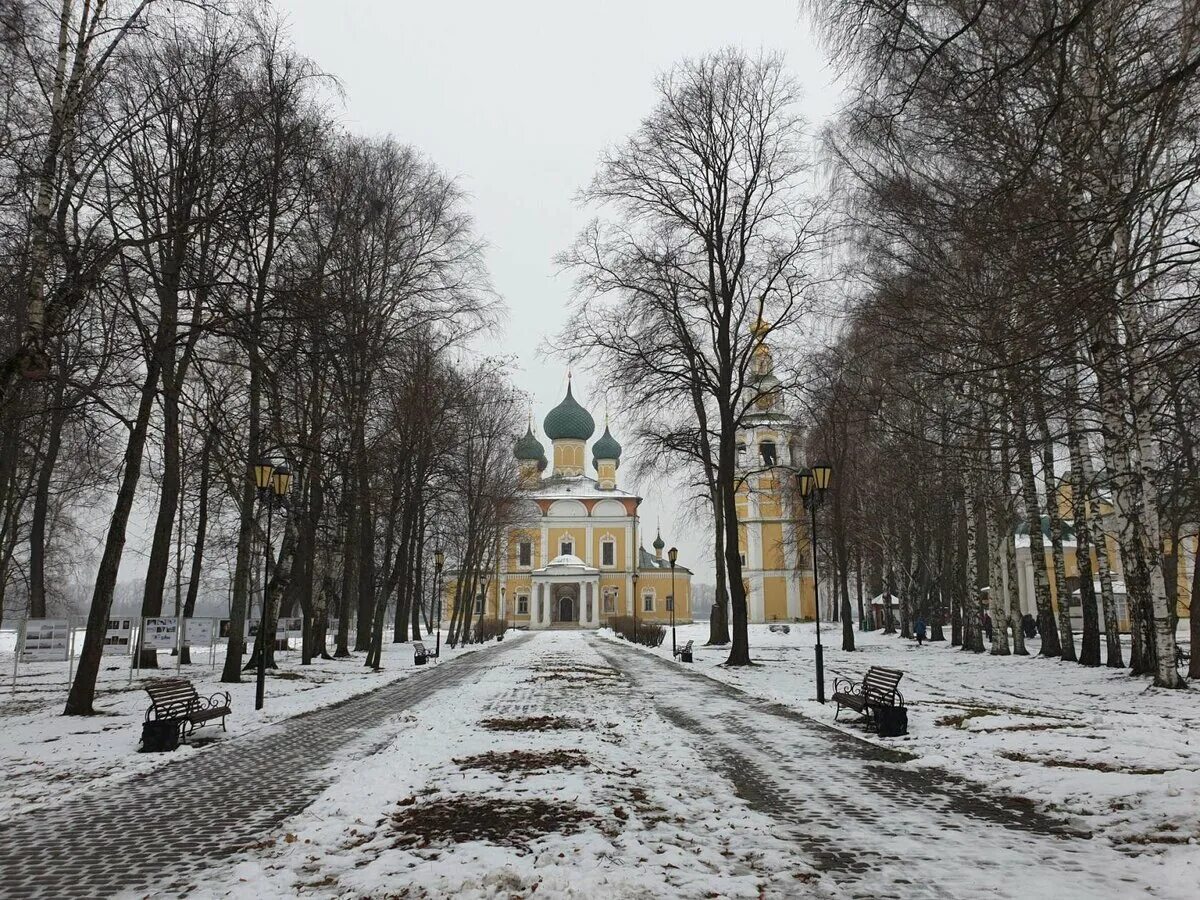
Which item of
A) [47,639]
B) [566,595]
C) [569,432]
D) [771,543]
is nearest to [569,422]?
[569,432]

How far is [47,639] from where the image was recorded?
14.9 metres

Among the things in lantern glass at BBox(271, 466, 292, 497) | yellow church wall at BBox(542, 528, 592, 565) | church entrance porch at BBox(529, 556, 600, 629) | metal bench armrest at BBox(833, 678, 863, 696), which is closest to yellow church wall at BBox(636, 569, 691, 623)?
church entrance porch at BBox(529, 556, 600, 629)

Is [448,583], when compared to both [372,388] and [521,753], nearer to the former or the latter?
[372,388]

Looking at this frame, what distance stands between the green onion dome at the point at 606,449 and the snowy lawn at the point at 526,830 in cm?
6882

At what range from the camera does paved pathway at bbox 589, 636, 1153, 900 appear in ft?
15.4

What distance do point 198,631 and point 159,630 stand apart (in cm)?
168

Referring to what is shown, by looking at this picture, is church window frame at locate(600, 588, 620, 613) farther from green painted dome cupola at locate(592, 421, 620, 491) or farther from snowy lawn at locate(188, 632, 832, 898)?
snowy lawn at locate(188, 632, 832, 898)

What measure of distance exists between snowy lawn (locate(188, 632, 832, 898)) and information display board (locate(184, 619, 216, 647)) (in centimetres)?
979

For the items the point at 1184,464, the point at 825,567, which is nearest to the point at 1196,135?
→ the point at 1184,464

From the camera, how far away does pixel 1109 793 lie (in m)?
6.50

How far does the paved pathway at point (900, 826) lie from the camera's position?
4.70 metres

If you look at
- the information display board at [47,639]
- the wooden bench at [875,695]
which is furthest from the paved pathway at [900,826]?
the information display board at [47,639]

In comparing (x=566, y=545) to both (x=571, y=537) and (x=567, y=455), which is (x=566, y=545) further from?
(x=567, y=455)

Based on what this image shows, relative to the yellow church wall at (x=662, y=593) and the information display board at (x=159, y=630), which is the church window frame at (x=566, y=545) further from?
the information display board at (x=159, y=630)
